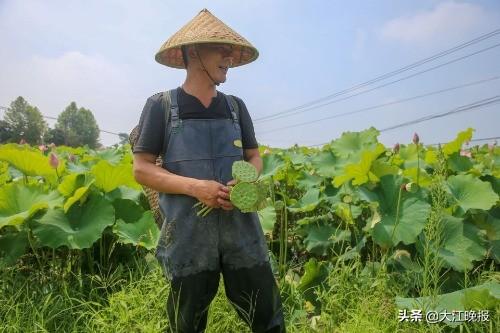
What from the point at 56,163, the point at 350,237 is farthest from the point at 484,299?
the point at 56,163

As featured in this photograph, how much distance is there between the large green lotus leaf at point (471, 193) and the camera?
284 cm

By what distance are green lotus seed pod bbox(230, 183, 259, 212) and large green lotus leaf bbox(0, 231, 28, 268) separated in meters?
1.83

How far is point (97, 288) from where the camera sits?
8.63ft

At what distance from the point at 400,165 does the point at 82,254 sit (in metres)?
2.62

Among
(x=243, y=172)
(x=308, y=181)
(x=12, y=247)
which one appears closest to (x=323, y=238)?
(x=308, y=181)

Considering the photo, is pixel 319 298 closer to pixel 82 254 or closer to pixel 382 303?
pixel 382 303

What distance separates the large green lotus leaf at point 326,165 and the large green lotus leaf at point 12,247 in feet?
7.37

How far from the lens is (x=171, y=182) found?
1.59m

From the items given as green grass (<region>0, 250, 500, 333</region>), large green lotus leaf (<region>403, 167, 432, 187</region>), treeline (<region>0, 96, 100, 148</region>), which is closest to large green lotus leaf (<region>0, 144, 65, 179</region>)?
green grass (<region>0, 250, 500, 333</region>)

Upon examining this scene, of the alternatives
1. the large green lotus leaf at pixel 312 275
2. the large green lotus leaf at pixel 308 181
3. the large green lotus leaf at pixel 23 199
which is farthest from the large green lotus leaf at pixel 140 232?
the large green lotus leaf at pixel 308 181

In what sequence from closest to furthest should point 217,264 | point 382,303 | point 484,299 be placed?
point 217,264 < point 484,299 < point 382,303

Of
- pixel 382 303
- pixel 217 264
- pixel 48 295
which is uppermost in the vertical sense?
pixel 217 264

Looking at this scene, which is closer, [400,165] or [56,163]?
[56,163]

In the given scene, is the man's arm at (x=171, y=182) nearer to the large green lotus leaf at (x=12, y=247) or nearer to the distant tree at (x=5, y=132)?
the large green lotus leaf at (x=12, y=247)
